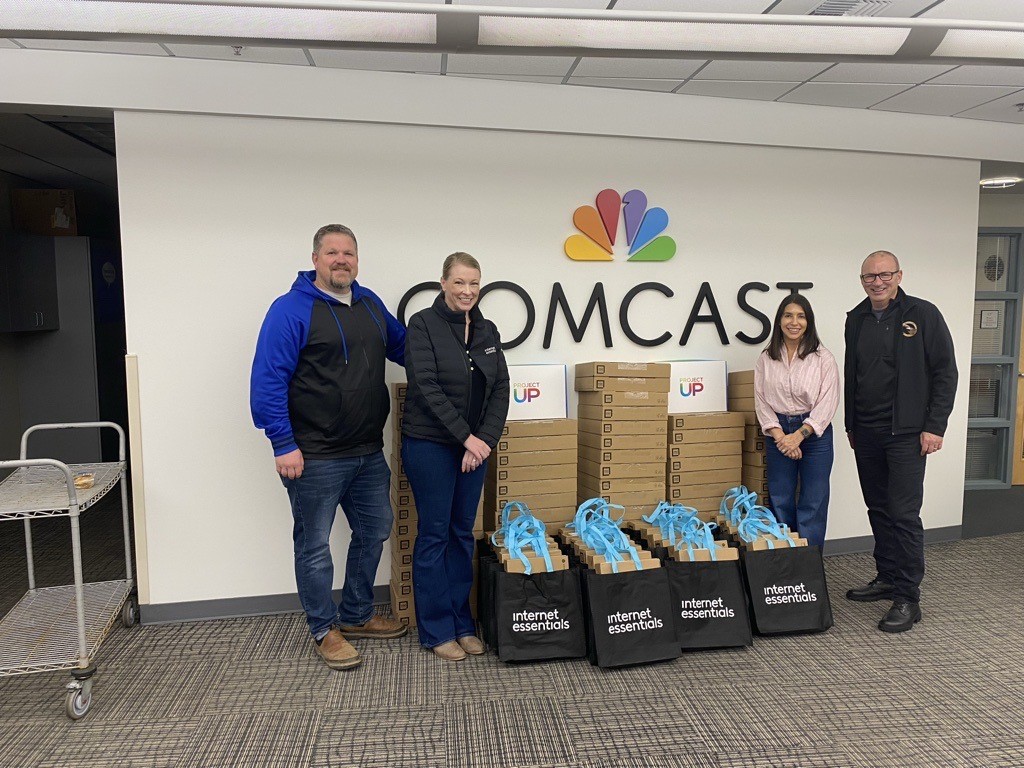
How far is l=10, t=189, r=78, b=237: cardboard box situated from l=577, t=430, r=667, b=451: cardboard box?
4786mm

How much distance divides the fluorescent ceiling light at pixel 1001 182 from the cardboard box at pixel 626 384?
3.18m

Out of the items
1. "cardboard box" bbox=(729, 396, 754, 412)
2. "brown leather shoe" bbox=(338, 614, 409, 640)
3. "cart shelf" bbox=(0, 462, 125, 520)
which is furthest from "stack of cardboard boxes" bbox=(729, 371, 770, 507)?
"cart shelf" bbox=(0, 462, 125, 520)

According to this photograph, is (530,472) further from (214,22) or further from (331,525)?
(214,22)

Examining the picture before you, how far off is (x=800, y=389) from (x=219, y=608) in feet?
9.37

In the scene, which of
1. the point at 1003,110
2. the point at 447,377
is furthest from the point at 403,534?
the point at 1003,110

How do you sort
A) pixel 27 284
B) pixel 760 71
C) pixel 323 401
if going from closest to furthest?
pixel 323 401, pixel 760 71, pixel 27 284

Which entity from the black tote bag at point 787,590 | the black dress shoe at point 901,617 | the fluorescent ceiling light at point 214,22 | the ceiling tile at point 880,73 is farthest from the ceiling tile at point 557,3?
the black dress shoe at point 901,617

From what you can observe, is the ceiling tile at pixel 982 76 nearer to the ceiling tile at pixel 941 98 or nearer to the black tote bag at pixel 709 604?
the ceiling tile at pixel 941 98

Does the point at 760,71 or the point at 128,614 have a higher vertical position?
the point at 760,71

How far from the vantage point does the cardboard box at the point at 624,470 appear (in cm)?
326

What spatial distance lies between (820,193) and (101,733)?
408 centimetres

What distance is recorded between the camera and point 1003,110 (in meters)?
3.86

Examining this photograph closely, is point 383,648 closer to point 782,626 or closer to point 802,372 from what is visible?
point 782,626

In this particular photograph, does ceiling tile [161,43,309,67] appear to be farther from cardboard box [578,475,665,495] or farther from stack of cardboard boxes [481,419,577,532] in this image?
cardboard box [578,475,665,495]
